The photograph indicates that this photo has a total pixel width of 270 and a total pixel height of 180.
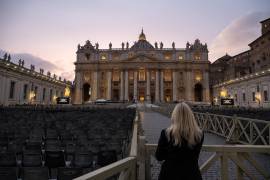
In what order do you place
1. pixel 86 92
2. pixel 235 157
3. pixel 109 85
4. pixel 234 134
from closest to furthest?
1. pixel 235 157
2. pixel 234 134
3. pixel 109 85
4. pixel 86 92

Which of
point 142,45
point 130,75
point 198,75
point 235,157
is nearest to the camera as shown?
point 235,157

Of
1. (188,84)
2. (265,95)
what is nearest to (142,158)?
(265,95)

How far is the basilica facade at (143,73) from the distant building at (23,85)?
15.9 meters

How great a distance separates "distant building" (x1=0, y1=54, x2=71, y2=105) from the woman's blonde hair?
43197 mm

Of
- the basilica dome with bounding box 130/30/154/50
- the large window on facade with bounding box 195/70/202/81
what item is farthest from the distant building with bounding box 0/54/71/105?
the large window on facade with bounding box 195/70/202/81

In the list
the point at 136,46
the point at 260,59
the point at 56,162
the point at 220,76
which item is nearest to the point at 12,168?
the point at 56,162

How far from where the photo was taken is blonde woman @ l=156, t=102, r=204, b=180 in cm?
265

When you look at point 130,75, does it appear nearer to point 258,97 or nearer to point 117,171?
point 258,97

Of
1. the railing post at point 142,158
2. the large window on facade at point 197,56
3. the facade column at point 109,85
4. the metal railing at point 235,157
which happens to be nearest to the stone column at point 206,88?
the large window on facade at point 197,56

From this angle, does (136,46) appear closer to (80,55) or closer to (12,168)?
(80,55)

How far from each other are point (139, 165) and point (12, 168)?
11.4 ft

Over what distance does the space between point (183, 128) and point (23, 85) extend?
1978 inches

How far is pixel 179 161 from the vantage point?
2.68 metres

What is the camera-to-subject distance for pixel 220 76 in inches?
3034
